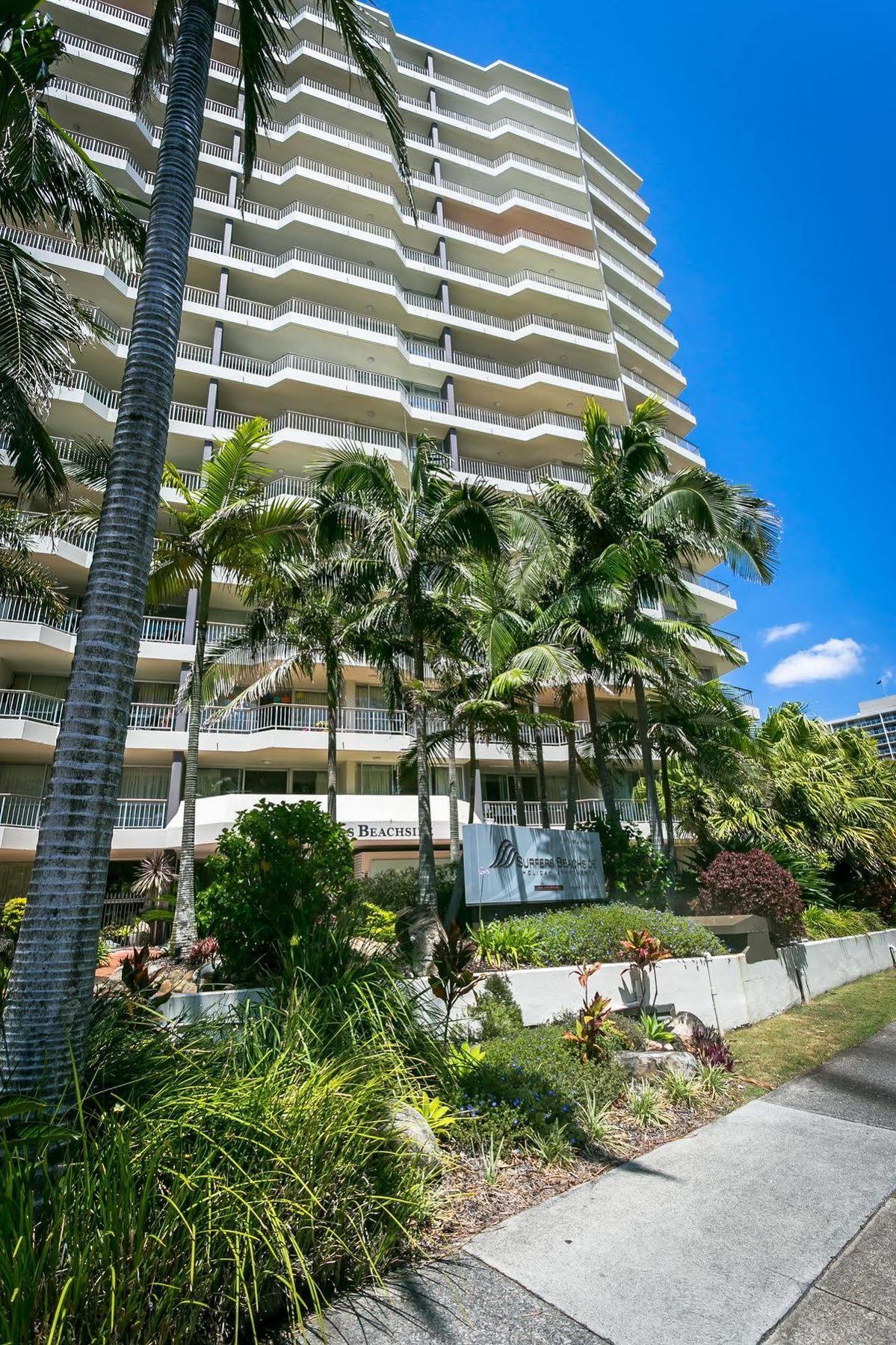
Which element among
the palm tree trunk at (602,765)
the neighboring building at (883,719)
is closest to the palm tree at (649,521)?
the palm tree trunk at (602,765)

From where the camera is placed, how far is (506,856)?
35.2ft

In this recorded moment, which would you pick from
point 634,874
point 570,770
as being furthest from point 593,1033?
point 570,770

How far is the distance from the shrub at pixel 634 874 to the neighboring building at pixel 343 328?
23.9 ft

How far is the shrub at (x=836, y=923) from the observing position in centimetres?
1495

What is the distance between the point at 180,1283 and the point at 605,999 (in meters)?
5.28

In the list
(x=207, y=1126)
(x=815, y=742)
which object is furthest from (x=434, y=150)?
(x=207, y=1126)

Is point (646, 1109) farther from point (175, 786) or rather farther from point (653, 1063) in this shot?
point (175, 786)

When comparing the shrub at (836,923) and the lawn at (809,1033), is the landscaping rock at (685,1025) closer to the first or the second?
the lawn at (809,1033)

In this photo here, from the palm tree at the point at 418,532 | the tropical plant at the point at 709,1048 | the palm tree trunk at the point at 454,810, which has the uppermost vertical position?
the palm tree at the point at 418,532

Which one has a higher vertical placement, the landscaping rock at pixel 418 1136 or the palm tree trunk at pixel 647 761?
the palm tree trunk at pixel 647 761

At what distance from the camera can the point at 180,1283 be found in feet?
9.46

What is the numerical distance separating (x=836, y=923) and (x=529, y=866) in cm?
930

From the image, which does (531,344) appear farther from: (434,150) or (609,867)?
(609,867)

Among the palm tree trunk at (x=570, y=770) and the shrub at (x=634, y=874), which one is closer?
the shrub at (x=634, y=874)
